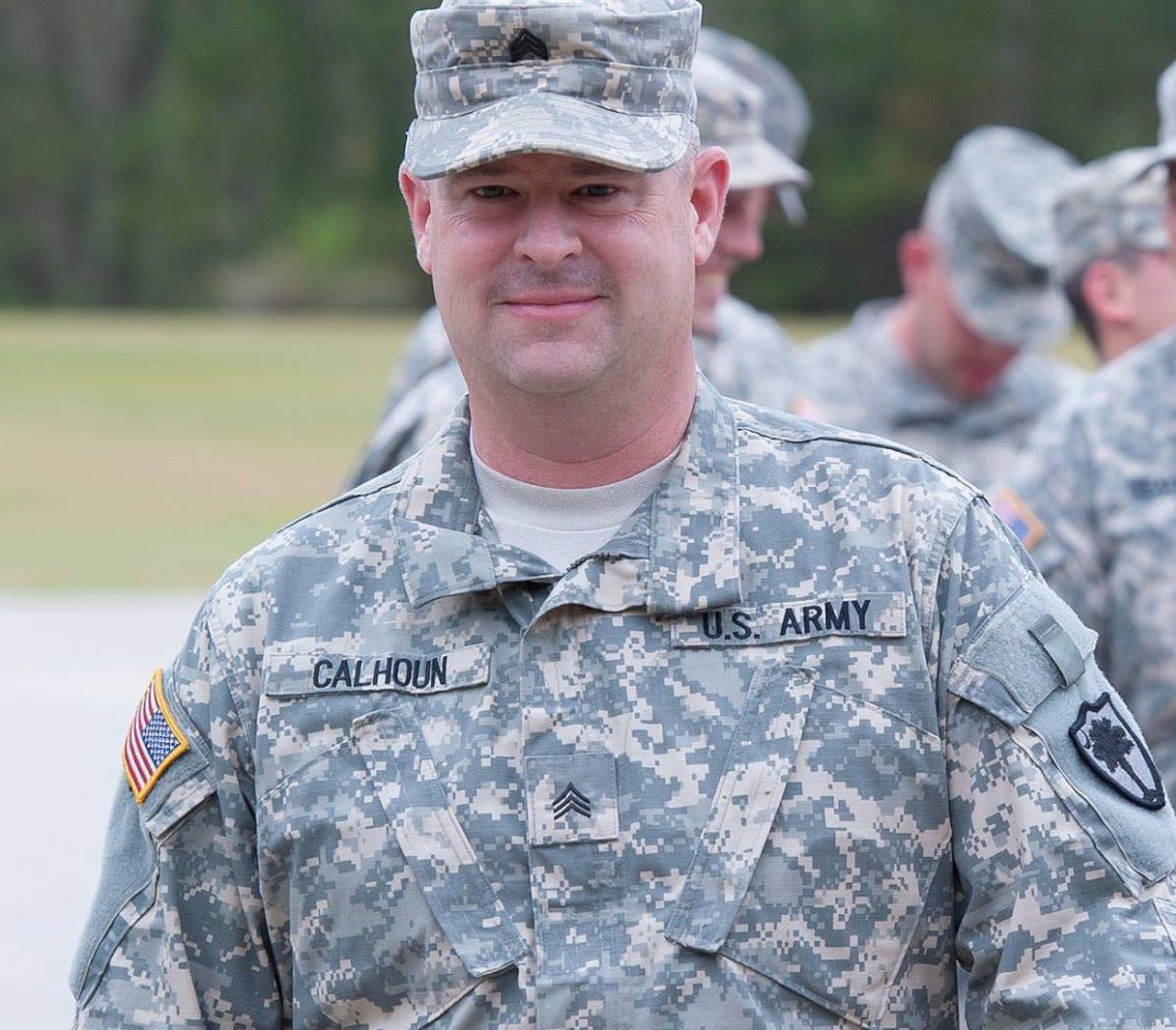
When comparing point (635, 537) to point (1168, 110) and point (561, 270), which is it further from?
point (1168, 110)

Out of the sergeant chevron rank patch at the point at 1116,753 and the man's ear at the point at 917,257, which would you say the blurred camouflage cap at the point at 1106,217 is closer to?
the man's ear at the point at 917,257

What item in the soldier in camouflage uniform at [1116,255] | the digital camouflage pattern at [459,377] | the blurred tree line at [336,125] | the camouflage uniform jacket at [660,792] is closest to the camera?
the camouflage uniform jacket at [660,792]

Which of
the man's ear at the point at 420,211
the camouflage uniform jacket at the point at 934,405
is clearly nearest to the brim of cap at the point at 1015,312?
the camouflage uniform jacket at the point at 934,405

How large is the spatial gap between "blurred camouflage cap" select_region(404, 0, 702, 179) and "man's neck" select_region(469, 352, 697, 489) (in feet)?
0.79

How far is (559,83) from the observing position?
2.02m

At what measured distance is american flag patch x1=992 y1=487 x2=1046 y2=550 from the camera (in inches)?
133

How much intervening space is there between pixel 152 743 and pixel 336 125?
39.8 meters

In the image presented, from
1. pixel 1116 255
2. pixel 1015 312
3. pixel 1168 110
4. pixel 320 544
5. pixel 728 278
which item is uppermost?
pixel 1168 110

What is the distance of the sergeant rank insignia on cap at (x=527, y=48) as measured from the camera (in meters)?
→ 2.04

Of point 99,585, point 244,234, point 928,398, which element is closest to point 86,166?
point 244,234

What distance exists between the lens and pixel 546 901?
198 centimetres

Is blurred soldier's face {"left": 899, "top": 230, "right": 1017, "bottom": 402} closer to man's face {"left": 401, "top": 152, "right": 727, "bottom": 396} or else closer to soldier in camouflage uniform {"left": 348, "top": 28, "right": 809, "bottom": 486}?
soldier in camouflage uniform {"left": 348, "top": 28, "right": 809, "bottom": 486}

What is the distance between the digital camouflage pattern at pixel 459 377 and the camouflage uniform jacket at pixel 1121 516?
0.69m

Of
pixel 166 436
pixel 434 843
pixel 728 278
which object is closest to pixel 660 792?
pixel 434 843
